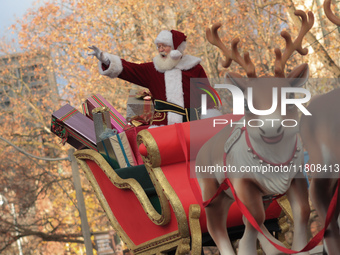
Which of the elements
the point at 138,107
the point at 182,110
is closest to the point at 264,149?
the point at 182,110

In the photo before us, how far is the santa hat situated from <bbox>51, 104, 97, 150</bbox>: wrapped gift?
1186 mm

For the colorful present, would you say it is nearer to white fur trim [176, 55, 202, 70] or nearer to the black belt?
the black belt

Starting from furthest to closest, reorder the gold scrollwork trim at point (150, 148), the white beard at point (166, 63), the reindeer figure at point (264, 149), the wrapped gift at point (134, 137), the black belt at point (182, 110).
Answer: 1. the wrapped gift at point (134, 137)
2. the white beard at point (166, 63)
3. the black belt at point (182, 110)
4. the gold scrollwork trim at point (150, 148)
5. the reindeer figure at point (264, 149)

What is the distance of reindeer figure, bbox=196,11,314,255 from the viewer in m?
3.13

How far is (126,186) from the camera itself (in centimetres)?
485

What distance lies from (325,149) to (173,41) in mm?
2568

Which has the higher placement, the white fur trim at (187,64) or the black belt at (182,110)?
the white fur trim at (187,64)

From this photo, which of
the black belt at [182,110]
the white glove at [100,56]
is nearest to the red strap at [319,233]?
the black belt at [182,110]

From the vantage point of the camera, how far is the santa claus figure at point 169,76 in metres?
5.22

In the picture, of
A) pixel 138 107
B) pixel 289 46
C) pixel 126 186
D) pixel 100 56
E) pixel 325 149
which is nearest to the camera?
pixel 325 149

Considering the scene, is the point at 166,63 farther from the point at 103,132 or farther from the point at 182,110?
the point at 103,132

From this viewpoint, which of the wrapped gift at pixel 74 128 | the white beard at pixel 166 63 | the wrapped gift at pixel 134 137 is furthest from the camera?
the wrapped gift at pixel 74 128

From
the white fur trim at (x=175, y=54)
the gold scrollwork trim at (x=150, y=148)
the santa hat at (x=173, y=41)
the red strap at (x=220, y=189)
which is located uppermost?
the santa hat at (x=173, y=41)

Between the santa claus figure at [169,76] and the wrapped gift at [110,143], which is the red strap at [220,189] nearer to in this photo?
the santa claus figure at [169,76]
